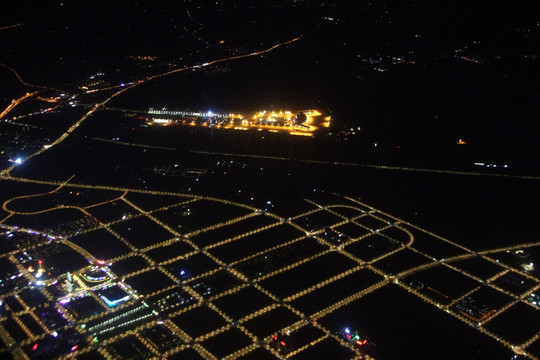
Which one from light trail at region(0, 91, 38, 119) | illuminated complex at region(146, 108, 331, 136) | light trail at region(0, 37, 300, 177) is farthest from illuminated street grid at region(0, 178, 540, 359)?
light trail at region(0, 91, 38, 119)

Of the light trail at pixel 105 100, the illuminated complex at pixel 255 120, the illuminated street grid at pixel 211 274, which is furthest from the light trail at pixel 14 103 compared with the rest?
the illuminated street grid at pixel 211 274

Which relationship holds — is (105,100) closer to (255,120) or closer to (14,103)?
(14,103)

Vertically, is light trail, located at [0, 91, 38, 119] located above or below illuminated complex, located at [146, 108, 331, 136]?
above

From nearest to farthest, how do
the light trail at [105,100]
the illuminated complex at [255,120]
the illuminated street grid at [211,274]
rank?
1. the illuminated street grid at [211,274]
2. the light trail at [105,100]
3. the illuminated complex at [255,120]

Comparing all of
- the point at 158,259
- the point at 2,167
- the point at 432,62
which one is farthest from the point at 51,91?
the point at 432,62

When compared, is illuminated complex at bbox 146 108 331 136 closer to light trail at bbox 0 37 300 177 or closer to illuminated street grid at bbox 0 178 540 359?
light trail at bbox 0 37 300 177

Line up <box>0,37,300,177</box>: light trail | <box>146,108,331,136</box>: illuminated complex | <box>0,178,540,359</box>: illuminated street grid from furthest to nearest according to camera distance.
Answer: <box>146,108,331,136</box>: illuminated complex → <box>0,37,300,177</box>: light trail → <box>0,178,540,359</box>: illuminated street grid

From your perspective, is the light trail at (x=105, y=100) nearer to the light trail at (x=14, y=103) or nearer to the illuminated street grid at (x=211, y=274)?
the light trail at (x=14, y=103)

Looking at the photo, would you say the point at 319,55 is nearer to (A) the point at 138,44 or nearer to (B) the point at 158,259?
(A) the point at 138,44

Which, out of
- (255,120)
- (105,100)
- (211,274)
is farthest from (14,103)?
(211,274)

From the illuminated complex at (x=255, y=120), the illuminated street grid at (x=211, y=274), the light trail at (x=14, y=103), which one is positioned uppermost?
the light trail at (x=14, y=103)
